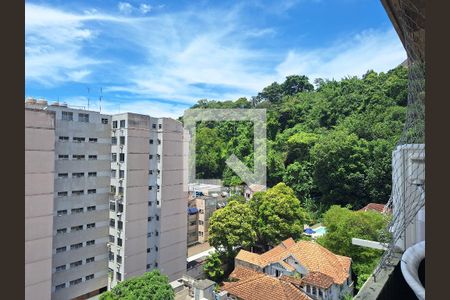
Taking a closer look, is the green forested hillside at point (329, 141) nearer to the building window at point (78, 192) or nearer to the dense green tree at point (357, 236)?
the dense green tree at point (357, 236)

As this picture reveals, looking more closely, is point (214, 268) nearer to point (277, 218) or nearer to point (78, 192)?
point (277, 218)

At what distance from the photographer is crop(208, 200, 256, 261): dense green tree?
809cm

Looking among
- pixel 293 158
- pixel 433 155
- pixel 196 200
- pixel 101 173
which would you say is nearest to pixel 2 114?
pixel 433 155

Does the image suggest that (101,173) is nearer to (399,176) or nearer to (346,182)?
(399,176)

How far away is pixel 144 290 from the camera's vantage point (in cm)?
561

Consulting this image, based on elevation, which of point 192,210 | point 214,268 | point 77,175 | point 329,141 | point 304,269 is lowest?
point 214,268

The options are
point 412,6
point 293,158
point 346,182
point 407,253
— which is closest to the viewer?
point 407,253

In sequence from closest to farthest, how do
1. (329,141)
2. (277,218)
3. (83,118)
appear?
(83,118)
(277,218)
(329,141)

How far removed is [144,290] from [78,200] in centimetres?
270

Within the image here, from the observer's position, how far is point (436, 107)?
34 cm

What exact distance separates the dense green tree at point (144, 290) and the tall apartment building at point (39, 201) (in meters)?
1.29

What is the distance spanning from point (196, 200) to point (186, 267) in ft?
8.71

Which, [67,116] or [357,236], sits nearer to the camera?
[357,236]

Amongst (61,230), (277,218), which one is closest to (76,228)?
(61,230)
